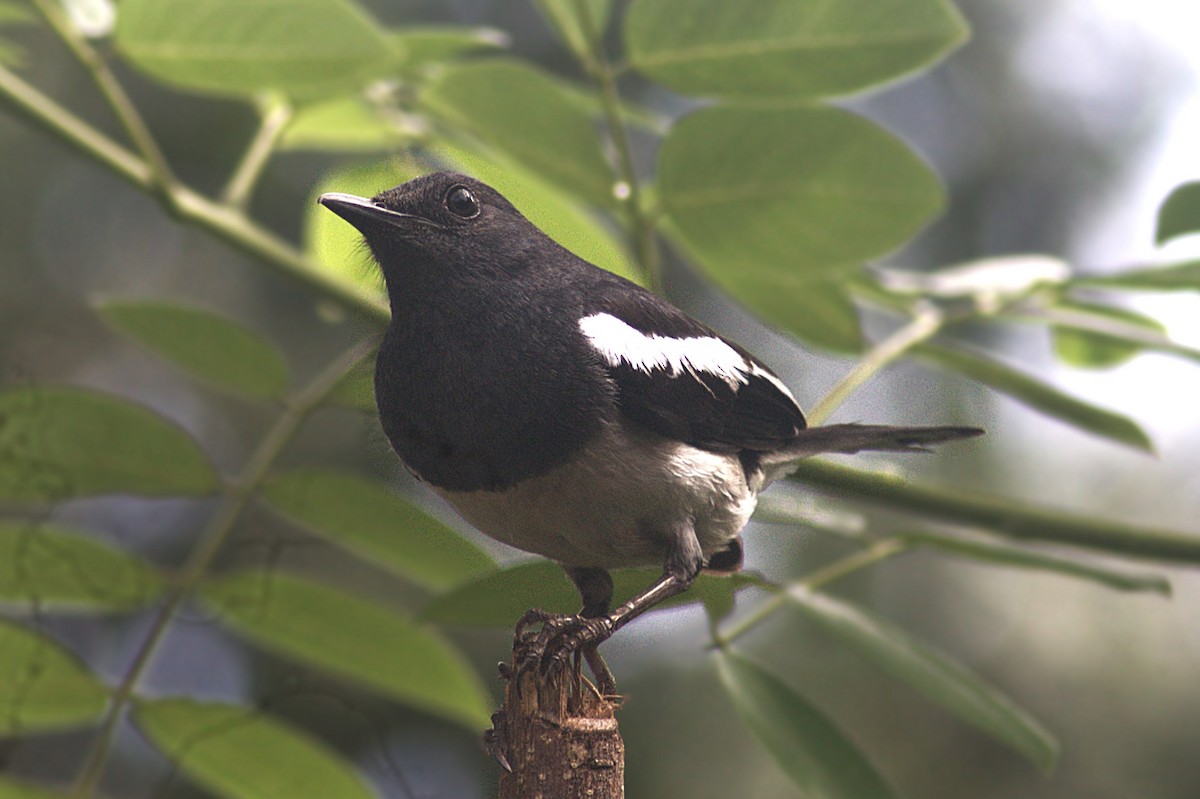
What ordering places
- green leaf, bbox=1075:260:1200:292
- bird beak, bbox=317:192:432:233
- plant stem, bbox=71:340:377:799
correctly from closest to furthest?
bird beak, bbox=317:192:432:233 → plant stem, bbox=71:340:377:799 → green leaf, bbox=1075:260:1200:292

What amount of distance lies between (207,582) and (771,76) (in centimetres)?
98

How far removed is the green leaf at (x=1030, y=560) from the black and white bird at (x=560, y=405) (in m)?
0.45

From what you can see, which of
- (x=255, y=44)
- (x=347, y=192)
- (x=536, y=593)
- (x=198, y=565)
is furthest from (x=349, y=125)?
(x=536, y=593)

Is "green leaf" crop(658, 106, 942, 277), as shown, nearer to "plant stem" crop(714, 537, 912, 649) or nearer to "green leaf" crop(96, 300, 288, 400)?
"plant stem" crop(714, 537, 912, 649)

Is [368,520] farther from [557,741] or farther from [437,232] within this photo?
[557,741]

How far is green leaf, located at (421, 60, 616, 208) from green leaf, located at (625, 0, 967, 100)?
0.37 ft

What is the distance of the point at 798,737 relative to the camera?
1.33 meters

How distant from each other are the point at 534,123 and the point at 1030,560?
0.88m

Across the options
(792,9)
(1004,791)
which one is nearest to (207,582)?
(792,9)

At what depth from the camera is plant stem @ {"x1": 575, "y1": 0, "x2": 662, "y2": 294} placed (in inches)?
57.8

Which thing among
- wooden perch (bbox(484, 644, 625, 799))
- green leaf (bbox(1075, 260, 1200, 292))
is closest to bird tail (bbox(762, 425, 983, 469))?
wooden perch (bbox(484, 644, 625, 799))

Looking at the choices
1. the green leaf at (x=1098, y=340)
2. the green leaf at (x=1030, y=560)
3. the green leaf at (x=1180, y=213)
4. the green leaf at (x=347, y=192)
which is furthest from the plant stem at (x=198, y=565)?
the green leaf at (x=1098, y=340)

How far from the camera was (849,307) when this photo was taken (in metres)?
1.55

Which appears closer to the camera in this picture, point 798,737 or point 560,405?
point 560,405
